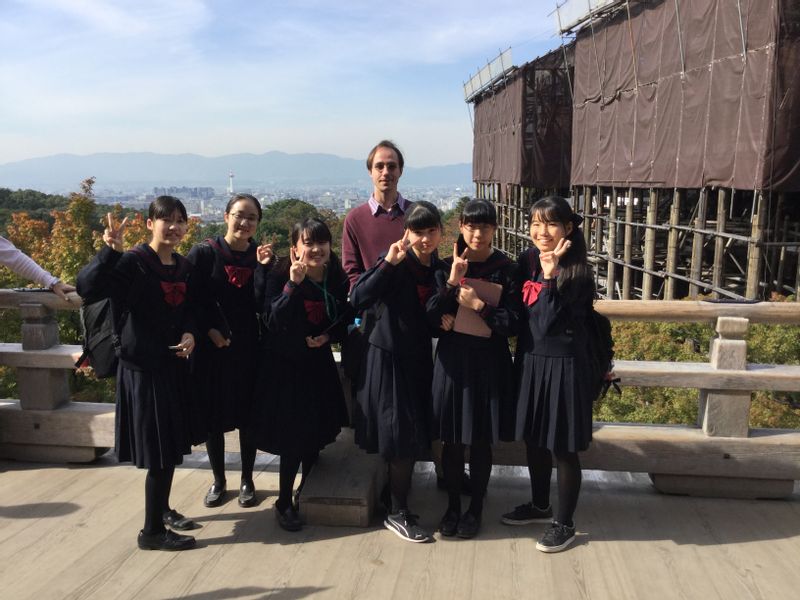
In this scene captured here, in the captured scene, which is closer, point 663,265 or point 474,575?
point 474,575

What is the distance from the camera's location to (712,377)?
325cm

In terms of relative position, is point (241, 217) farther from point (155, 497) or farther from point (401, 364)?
point (155, 497)

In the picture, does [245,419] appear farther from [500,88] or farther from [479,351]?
[500,88]

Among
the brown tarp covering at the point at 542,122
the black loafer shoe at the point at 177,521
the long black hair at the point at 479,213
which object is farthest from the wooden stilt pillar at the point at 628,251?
the black loafer shoe at the point at 177,521

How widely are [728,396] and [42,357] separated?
3.99 metres

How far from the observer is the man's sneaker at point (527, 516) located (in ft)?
10.1

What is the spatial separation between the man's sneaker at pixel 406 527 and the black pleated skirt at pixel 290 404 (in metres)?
0.52

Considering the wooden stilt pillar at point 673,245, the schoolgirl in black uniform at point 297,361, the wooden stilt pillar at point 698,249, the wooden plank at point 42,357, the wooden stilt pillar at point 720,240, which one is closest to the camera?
the schoolgirl in black uniform at point 297,361

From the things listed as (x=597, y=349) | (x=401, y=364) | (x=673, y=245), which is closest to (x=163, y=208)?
(x=401, y=364)

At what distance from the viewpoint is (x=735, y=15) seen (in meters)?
10.9

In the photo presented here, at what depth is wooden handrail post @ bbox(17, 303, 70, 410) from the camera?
147 inches

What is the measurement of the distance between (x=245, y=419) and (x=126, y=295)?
898 millimetres

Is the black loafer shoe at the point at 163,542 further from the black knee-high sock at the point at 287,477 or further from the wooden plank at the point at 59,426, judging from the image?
the wooden plank at the point at 59,426

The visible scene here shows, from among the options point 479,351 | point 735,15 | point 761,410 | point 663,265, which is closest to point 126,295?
point 479,351
